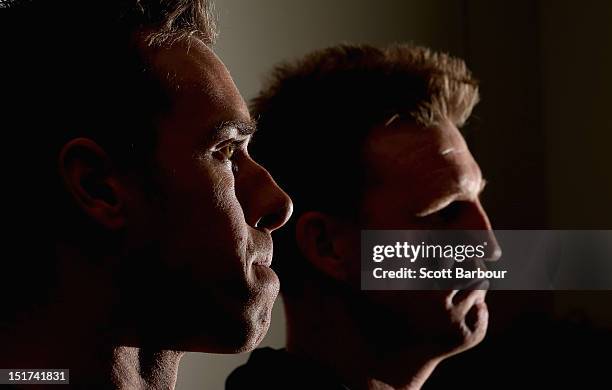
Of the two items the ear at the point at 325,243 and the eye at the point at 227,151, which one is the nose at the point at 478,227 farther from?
the eye at the point at 227,151

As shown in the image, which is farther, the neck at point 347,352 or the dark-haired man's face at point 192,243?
the neck at point 347,352

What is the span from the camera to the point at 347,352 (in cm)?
102

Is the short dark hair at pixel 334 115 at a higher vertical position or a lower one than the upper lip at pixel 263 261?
higher

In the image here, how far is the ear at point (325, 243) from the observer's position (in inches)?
40.7

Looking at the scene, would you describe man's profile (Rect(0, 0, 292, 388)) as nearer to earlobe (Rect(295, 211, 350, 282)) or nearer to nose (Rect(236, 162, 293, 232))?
nose (Rect(236, 162, 293, 232))

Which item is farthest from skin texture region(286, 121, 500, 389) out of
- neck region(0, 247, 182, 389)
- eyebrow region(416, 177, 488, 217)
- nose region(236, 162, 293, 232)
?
neck region(0, 247, 182, 389)

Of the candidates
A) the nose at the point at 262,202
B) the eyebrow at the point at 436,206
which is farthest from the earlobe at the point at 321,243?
the nose at the point at 262,202

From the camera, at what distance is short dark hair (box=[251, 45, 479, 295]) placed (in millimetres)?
1044

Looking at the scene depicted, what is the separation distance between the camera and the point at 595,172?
73.8 inches

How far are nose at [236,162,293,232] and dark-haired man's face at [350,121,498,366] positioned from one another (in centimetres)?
29

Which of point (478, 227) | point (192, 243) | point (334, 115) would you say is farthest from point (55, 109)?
point (478, 227)

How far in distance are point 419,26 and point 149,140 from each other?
3.92ft

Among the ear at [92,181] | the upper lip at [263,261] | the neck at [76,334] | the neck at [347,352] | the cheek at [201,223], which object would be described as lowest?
the neck at [347,352]

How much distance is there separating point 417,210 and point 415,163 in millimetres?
65
